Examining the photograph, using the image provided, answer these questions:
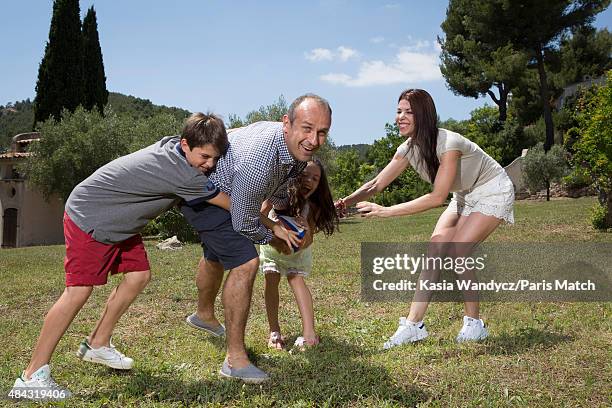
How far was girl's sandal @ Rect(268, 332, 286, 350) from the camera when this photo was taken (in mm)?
5189

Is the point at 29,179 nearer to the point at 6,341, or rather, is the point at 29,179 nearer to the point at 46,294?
the point at 46,294

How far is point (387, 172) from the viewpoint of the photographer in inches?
220

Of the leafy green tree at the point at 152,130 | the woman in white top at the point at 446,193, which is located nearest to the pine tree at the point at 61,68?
the leafy green tree at the point at 152,130

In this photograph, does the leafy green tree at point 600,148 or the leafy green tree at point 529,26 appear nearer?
the leafy green tree at point 600,148

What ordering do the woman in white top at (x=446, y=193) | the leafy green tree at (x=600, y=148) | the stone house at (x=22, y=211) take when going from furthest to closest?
the stone house at (x=22, y=211)
the leafy green tree at (x=600, y=148)
the woman in white top at (x=446, y=193)

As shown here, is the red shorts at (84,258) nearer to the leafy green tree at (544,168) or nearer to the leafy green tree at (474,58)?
the leafy green tree at (544,168)

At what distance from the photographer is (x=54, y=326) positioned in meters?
3.95

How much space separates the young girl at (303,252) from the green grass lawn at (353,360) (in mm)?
215

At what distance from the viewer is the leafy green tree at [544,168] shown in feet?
121

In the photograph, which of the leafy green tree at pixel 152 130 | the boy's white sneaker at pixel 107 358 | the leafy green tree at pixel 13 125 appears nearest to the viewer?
the boy's white sneaker at pixel 107 358

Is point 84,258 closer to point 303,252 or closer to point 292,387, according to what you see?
point 292,387

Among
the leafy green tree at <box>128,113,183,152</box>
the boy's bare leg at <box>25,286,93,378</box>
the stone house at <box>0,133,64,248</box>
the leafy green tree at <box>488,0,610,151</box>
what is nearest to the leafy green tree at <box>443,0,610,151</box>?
the leafy green tree at <box>488,0,610,151</box>

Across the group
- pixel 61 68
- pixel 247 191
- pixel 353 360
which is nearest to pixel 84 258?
pixel 247 191

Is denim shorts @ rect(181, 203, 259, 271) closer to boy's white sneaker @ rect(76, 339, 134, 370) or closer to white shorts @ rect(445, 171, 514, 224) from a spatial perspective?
boy's white sneaker @ rect(76, 339, 134, 370)
